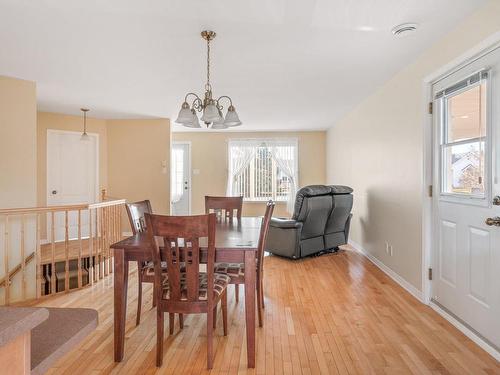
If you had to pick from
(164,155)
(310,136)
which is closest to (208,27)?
(164,155)

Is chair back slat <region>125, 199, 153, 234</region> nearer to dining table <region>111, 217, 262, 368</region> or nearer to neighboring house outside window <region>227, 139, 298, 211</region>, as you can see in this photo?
dining table <region>111, 217, 262, 368</region>

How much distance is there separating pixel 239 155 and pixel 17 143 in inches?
179

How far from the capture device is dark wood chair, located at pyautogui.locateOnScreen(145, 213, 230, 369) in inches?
70.2

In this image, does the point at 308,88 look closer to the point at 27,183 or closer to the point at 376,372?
the point at 376,372

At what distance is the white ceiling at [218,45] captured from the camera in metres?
2.15

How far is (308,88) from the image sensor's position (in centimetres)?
399

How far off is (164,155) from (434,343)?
5.06m

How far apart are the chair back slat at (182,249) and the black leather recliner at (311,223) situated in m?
2.48

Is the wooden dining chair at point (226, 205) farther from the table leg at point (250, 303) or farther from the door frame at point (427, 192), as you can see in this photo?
the door frame at point (427, 192)

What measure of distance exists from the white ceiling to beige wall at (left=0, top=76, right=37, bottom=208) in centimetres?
21

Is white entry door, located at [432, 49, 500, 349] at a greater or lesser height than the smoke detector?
lesser

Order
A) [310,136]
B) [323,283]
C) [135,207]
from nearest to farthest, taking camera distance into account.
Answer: [135,207] → [323,283] → [310,136]

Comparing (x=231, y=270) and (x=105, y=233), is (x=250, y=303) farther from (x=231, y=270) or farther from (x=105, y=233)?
(x=105, y=233)

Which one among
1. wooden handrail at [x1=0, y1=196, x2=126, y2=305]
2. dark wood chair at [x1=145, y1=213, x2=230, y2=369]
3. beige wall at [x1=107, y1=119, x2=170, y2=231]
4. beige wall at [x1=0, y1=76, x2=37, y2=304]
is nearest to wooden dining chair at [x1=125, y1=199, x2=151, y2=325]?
dark wood chair at [x1=145, y1=213, x2=230, y2=369]
